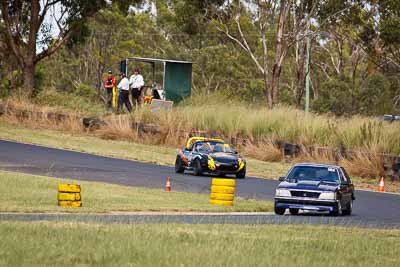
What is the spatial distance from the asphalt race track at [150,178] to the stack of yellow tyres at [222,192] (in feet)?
5.89

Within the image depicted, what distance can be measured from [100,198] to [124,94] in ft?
76.8

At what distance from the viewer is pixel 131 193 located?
86.6 ft

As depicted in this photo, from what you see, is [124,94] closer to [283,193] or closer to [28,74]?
[28,74]

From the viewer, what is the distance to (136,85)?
47594mm

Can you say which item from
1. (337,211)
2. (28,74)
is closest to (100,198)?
(337,211)

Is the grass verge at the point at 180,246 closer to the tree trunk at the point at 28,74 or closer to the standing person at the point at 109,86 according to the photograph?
the standing person at the point at 109,86

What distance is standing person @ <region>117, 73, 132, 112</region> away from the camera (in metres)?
46.8

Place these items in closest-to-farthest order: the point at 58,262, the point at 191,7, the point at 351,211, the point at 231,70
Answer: the point at 58,262, the point at 351,211, the point at 191,7, the point at 231,70

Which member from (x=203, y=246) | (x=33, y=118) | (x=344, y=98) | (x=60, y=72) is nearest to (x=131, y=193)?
(x=203, y=246)

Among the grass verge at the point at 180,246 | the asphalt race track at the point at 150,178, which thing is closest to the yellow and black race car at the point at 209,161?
the asphalt race track at the point at 150,178

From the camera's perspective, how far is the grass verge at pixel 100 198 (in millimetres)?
22130

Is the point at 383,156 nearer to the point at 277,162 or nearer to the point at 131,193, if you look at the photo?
the point at 277,162

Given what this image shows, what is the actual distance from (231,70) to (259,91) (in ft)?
9.55

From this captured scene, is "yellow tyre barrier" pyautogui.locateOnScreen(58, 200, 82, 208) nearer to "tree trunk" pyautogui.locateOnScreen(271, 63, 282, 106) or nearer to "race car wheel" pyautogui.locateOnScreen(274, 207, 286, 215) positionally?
"race car wheel" pyautogui.locateOnScreen(274, 207, 286, 215)
